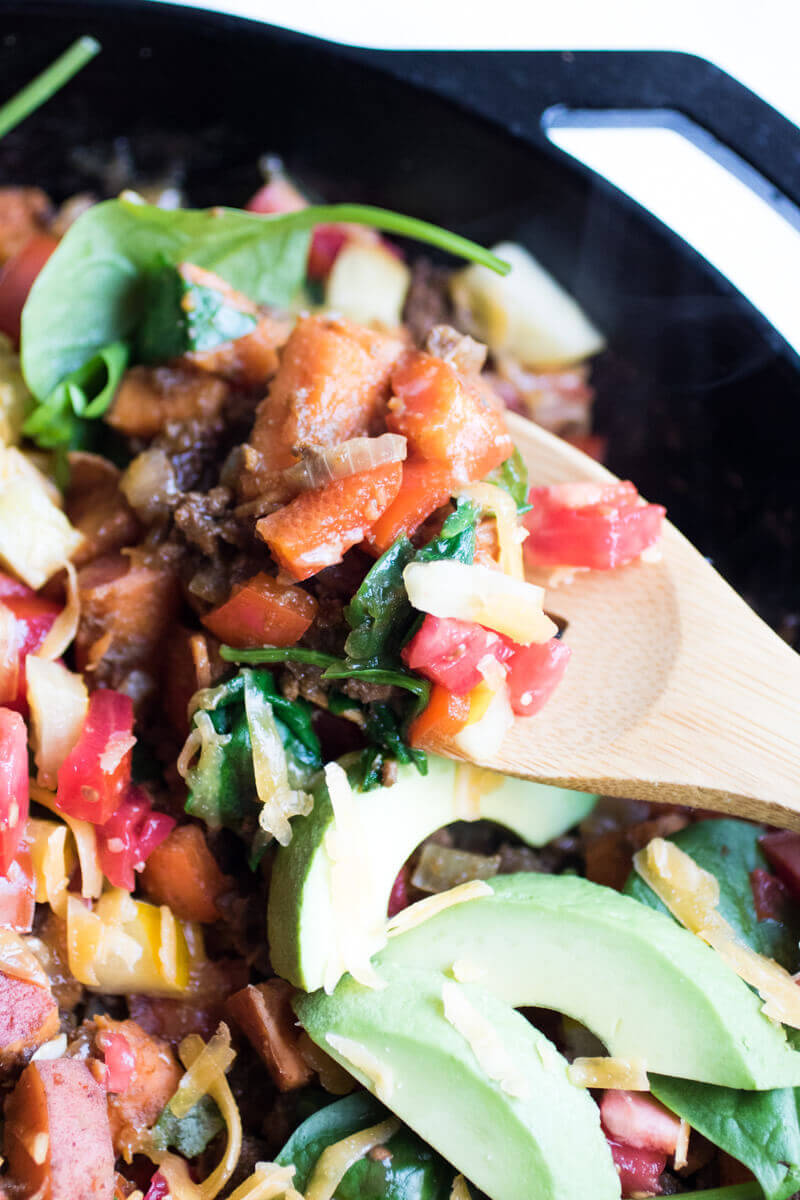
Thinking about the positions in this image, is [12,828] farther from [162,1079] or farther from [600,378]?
[600,378]

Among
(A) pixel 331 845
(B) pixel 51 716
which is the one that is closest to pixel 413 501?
(A) pixel 331 845

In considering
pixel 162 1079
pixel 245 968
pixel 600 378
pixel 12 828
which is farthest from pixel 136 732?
pixel 600 378

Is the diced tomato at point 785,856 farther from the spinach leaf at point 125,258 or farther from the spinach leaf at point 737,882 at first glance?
the spinach leaf at point 125,258

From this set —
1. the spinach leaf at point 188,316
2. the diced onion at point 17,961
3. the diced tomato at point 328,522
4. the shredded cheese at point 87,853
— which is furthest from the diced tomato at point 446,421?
the diced onion at point 17,961

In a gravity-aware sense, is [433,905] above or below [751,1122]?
above

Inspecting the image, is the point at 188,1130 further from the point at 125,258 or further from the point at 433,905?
the point at 125,258

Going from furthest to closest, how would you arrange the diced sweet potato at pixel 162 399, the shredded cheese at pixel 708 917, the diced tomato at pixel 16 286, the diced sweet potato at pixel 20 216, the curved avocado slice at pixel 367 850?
the diced sweet potato at pixel 20 216
the diced tomato at pixel 16 286
the diced sweet potato at pixel 162 399
the shredded cheese at pixel 708 917
the curved avocado slice at pixel 367 850
